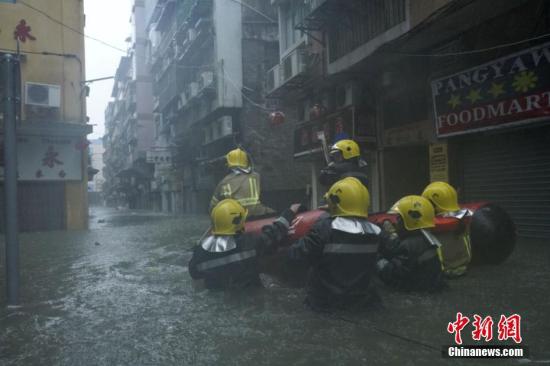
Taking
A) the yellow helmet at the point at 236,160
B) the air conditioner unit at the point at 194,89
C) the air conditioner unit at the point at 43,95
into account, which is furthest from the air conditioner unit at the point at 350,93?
the air conditioner unit at the point at 194,89

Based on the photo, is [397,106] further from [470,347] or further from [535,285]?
[470,347]

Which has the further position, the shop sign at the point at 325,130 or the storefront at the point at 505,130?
the shop sign at the point at 325,130

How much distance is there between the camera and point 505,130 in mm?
9281

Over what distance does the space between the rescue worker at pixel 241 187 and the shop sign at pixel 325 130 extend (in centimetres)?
701

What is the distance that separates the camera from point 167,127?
129ft

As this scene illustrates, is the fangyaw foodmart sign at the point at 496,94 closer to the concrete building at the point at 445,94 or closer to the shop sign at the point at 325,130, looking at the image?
the concrete building at the point at 445,94

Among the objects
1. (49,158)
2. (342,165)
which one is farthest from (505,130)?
(49,158)

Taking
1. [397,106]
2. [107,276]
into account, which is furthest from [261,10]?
[107,276]

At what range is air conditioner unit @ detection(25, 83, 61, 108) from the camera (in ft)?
56.8

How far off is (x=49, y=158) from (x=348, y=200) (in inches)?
676

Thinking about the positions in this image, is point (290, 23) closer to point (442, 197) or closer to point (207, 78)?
point (207, 78)

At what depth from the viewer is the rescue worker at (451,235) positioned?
5661 millimetres

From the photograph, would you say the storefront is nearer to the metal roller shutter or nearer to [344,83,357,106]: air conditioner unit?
the metal roller shutter

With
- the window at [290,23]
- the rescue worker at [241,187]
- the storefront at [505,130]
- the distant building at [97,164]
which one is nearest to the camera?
the rescue worker at [241,187]
